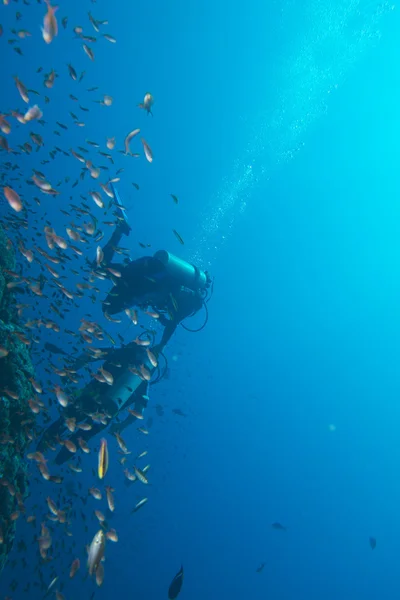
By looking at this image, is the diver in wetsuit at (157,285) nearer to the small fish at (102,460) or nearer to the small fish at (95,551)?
the small fish at (102,460)

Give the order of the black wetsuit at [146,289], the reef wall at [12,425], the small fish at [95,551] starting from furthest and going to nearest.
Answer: the black wetsuit at [146,289] → the reef wall at [12,425] → the small fish at [95,551]

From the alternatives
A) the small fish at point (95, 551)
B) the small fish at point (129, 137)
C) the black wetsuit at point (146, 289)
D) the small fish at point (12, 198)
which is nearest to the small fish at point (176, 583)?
the small fish at point (95, 551)

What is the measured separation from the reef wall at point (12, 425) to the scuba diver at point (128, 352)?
45 cm

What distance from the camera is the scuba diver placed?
5.54 m

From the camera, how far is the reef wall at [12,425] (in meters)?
5.31

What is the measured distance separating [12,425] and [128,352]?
215 cm

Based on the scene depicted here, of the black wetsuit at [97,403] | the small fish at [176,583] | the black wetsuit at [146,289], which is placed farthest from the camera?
the black wetsuit at [146,289]

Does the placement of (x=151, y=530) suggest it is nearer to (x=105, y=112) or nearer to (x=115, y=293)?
(x=115, y=293)

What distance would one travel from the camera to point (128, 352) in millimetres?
6180

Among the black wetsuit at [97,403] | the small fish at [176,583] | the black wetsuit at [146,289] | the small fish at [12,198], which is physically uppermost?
the small fish at [12,198]

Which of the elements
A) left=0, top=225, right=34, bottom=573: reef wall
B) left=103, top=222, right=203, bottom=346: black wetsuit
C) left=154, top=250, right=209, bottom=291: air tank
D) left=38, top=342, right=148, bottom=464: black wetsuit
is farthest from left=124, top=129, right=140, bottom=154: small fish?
left=38, top=342, right=148, bottom=464: black wetsuit

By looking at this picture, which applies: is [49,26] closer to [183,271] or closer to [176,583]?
[183,271]

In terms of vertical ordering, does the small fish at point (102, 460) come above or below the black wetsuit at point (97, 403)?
above

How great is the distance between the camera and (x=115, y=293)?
625 centimetres
